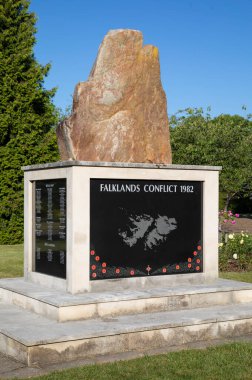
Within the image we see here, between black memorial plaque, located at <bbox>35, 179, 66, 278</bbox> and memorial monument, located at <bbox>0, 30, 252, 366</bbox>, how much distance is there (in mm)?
17

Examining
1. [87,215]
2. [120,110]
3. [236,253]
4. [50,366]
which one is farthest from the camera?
[236,253]

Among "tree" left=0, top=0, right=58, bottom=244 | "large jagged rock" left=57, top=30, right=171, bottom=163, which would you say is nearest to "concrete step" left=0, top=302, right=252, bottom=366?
"large jagged rock" left=57, top=30, right=171, bottom=163

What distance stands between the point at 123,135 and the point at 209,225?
212 cm

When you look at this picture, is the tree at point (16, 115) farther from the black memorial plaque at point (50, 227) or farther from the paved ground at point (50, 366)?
the paved ground at point (50, 366)

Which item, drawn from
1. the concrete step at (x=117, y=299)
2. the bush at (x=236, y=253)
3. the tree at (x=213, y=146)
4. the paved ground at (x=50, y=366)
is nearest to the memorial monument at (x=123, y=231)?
the concrete step at (x=117, y=299)

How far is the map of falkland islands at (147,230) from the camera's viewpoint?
9.14m

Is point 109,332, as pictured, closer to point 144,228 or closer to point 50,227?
point 144,228

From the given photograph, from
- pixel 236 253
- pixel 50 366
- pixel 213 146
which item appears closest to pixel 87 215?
pixel 50 366

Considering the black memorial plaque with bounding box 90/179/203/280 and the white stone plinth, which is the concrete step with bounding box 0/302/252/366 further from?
the black memorial plaque with bounding box 90/179/203/280

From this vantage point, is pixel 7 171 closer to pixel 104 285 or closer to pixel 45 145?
pixel 45 145

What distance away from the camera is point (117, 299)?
821 cm

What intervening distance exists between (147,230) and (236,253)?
7.32 m

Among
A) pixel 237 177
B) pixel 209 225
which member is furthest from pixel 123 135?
pixel 237 177

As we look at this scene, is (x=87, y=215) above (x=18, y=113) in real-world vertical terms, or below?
below
